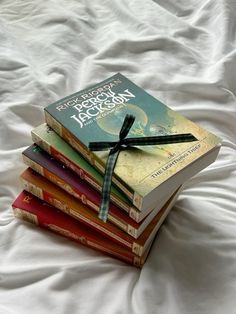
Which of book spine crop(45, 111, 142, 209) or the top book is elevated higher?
the top book

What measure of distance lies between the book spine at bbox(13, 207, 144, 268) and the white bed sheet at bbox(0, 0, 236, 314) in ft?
0.04

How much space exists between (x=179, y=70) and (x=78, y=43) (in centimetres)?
28

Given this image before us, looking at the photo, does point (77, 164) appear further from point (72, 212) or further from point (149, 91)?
point (149, 91)

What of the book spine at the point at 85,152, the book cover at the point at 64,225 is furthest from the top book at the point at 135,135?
the book cover at the point at 64,225

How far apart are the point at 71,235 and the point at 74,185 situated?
3.9 inches

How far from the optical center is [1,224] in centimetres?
72

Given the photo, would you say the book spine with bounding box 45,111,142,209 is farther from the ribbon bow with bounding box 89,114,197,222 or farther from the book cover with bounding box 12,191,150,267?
the book cover with bounding box 12,191,150,267

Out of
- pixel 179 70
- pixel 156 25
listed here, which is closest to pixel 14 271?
pixel 179 70

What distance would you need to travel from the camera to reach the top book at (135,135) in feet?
1.99

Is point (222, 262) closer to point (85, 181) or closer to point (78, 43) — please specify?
point (85, 181)

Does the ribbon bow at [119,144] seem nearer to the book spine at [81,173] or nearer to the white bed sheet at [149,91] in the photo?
the book spine at [81,173]

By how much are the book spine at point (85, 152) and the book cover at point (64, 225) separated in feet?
0.39

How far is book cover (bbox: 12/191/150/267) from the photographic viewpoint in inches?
26.5

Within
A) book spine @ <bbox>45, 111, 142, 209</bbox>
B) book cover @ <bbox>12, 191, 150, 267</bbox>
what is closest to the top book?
book spine @ <bbox>45, 111, 142, 209</bbox>
